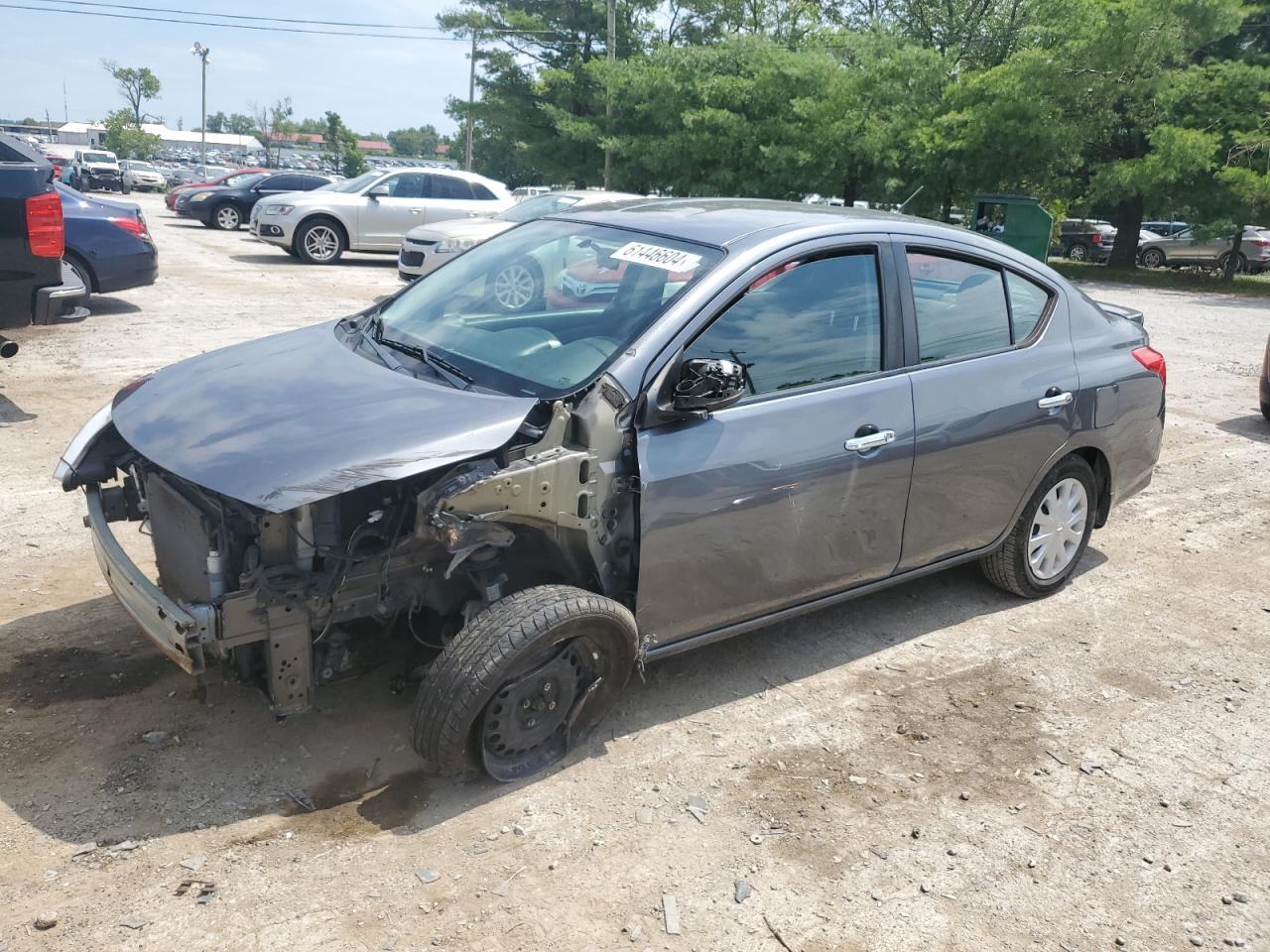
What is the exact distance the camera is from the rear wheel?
24016 mm

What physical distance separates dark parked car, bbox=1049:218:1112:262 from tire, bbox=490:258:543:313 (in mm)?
28472

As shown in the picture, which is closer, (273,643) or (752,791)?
(273,643)

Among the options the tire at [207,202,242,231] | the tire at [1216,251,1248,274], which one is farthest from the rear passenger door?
the tire at [1216,251,1248,274]

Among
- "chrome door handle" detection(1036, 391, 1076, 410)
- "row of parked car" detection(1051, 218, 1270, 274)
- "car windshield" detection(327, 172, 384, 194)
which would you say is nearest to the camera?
"chrome door handle" detection(1036, 391, 1076, 410)

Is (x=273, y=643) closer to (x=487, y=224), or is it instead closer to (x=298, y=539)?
(x=298, y=539)

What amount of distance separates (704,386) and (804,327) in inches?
26.4

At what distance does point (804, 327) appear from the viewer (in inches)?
158

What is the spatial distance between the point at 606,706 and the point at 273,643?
1126 mm

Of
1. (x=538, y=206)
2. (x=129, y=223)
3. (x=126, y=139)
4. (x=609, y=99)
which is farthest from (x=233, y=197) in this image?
(x=126, y=139)

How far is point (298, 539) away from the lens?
3354 mm

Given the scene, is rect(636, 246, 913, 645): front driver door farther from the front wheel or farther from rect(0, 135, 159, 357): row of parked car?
the front wheel

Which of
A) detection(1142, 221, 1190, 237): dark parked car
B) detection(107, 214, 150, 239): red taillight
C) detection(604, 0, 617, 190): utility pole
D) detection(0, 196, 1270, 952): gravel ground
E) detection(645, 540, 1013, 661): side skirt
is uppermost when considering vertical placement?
detection(604, 0, 617, 190): utility pole

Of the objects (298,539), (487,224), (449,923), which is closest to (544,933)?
(449,923)

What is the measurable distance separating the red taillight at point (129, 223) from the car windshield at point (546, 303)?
7.98m
